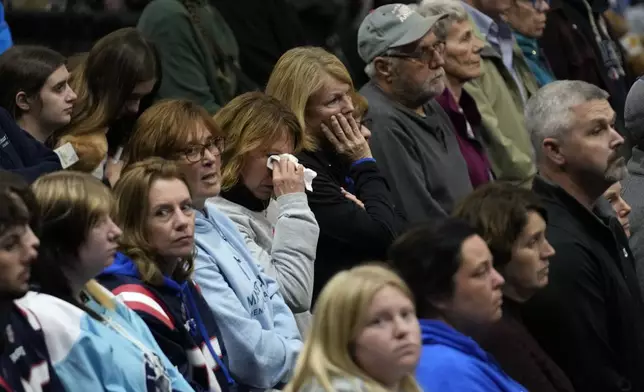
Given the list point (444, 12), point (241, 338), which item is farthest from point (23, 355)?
point (444, 12)

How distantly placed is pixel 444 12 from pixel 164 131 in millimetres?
2480

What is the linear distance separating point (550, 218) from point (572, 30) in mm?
4133

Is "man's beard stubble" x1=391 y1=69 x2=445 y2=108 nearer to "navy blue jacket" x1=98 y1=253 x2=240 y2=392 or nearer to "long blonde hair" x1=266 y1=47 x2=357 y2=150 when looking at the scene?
"long blonde hair" x1=266 y1=47 x2=357 y2=150

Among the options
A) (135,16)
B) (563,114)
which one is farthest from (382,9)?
(135,16)

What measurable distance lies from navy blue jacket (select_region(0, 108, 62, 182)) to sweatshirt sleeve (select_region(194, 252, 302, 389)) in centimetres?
68

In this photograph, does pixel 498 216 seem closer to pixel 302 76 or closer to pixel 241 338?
pixel 241 338

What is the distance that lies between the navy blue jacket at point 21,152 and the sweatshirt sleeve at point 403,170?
1643 millimetres

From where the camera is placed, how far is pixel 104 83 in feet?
20.4

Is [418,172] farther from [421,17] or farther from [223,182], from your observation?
[223,182]

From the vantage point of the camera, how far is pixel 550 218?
19.0 feet

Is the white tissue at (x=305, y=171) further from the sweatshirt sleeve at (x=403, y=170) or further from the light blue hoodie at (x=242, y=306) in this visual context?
the sweatshirt sleeve at (x=403, y=170)

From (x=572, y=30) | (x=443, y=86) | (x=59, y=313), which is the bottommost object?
(x=572, y=30)

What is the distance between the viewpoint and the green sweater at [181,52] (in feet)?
25.1

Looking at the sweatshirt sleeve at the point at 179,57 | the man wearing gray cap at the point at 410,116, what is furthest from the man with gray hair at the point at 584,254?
the sweatshirt sleeve at the point at 179,57
